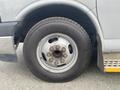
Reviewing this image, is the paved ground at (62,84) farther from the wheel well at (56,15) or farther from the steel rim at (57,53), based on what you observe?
the wheel well at (56,15)

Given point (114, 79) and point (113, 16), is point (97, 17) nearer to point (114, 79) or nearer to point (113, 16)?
point (113, 16)

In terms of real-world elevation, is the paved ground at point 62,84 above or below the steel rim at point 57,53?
below

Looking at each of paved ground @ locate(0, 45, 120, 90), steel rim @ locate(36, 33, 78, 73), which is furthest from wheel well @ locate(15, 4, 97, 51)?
paved ground @ locate(0, 45, 120, 90)

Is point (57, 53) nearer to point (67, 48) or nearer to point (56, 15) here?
point (67, 48)

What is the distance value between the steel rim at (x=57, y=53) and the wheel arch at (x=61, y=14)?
339mm

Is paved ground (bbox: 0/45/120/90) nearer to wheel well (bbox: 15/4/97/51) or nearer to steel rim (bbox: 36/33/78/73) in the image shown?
steel rim (bbox: 36/33/78/73)

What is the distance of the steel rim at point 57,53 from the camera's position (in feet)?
14.0

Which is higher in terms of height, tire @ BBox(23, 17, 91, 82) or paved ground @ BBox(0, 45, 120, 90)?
tire @ BBox(23, 17, 91, 82)

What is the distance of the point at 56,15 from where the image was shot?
14.5ft

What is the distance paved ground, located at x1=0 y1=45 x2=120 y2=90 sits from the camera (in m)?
4.26

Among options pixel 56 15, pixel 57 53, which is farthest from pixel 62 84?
pixel 56 15

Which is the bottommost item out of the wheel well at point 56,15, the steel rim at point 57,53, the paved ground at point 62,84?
the paved ground at point 62,84

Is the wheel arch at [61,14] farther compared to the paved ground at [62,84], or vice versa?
the paved ground at [62,84]

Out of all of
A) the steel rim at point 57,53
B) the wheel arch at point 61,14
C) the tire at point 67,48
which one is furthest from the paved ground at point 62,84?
the wheel arch at point 61,14
